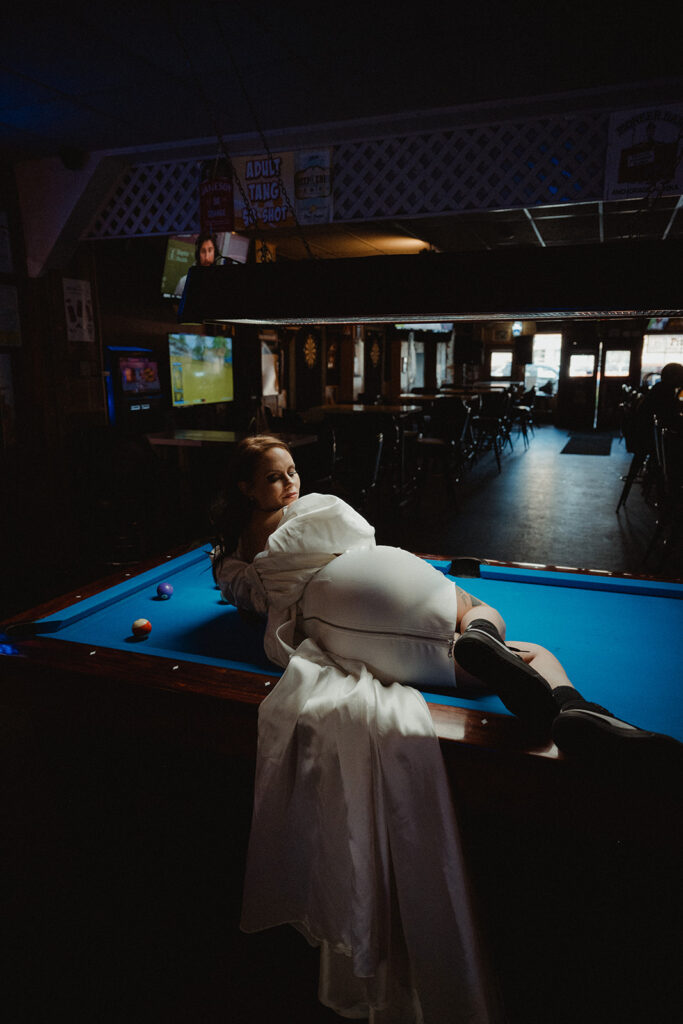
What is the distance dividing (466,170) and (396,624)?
333cm

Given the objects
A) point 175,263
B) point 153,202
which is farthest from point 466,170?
point 175,263

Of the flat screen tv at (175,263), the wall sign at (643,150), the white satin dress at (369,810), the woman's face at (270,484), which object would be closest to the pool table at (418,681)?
the white satin dress at (369,810)

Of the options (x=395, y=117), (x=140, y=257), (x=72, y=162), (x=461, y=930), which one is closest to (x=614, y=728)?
(x=461, y=930)

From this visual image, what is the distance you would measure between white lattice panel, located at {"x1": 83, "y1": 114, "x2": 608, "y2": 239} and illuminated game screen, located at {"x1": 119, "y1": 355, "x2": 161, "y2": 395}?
5.58 ft

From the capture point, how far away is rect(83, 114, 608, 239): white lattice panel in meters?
3.55

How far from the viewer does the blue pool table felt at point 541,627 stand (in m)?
1.56

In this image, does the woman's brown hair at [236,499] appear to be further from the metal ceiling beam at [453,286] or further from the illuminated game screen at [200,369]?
the illuminated game screen at [200,369]

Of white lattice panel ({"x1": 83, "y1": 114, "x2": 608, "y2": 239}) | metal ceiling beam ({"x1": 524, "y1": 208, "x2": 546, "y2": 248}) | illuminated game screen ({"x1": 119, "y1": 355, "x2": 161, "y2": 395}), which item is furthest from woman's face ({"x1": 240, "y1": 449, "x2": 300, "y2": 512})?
metal ceiling beam ({"x1": 524, "y1": 208, "x2": 546, "y2": 248})

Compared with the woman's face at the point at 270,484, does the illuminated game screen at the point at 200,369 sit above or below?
above

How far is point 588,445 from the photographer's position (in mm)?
12008

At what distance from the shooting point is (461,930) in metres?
1.25

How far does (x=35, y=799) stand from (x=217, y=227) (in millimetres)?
3556

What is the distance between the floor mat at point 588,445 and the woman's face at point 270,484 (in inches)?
379

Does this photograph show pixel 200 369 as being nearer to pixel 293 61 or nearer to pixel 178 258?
pixel 178 258
